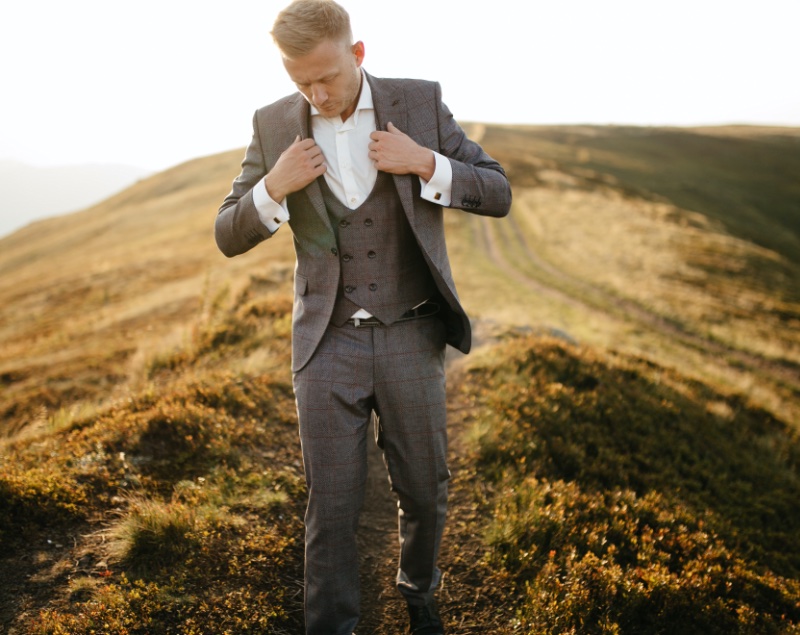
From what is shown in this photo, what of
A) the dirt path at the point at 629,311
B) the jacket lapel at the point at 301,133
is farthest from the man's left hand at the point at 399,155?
the dirt path at the point at 629,311

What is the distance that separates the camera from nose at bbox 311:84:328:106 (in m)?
2.82

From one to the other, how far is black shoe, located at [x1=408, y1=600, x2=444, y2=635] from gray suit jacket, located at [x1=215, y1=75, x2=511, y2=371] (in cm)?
179

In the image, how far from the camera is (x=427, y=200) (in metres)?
3.11

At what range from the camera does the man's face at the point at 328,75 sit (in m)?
2.76

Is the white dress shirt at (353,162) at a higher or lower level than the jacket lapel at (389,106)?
lower

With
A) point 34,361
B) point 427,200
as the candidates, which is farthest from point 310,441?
→ point 34,361

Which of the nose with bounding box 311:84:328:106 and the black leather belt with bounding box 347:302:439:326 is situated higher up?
the nose with bounding box 311:84:328:106

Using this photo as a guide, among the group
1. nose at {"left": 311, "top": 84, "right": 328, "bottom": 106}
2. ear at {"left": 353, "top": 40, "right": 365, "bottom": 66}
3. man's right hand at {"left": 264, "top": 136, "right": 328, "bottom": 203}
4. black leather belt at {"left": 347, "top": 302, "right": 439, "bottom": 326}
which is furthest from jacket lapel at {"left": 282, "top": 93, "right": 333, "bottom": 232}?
black leather belt at {"left": 347, "top": 302, "right": 439, "bottom": 326}

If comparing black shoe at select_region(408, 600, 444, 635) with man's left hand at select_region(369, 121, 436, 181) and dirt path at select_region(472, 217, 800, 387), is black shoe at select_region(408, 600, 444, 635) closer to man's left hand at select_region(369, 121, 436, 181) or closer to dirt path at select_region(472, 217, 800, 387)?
man's left hand at select_region(369, 121, 436, 181)

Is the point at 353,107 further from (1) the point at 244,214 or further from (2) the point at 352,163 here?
(1) the point at 244,214

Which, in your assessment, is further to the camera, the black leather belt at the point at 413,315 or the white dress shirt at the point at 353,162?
the black leather belt at the point at 413,315

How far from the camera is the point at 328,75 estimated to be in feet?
9.17

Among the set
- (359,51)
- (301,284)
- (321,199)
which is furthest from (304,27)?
(301,284)

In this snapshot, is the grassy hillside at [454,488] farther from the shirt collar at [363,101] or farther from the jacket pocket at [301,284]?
the shirt collar at [363,101]
